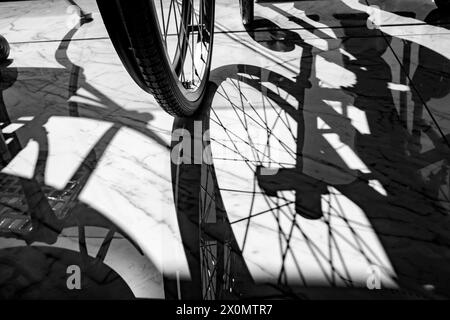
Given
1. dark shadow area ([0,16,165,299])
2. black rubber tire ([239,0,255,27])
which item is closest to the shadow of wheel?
dark shadow area ([0,16,165,299])

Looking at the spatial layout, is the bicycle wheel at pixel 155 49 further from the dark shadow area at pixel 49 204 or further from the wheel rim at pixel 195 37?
the dark shadow area at pixel 49 204

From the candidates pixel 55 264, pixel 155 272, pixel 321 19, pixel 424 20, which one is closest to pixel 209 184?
pixel 155 272

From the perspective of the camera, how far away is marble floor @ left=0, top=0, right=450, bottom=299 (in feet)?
3.62

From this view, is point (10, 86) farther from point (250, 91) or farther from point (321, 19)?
point (321, 19)

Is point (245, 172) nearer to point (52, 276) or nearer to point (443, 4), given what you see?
point (52, 276)

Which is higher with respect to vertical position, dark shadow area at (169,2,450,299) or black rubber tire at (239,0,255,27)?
black rubber tire at (239,0,255,27)

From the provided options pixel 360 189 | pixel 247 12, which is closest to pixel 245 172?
pixel 360 189

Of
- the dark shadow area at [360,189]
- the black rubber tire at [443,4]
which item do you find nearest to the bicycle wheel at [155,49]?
the dark shadow area at [360,189]

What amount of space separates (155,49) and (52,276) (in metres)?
0.60

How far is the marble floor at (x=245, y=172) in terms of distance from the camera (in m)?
1.10

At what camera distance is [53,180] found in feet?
4.58

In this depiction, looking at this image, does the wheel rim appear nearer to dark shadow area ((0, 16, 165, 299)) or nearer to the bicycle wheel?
the bicycle wheel

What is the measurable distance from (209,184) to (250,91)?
52cm

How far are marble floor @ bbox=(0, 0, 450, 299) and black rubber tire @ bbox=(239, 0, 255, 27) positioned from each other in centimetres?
10
